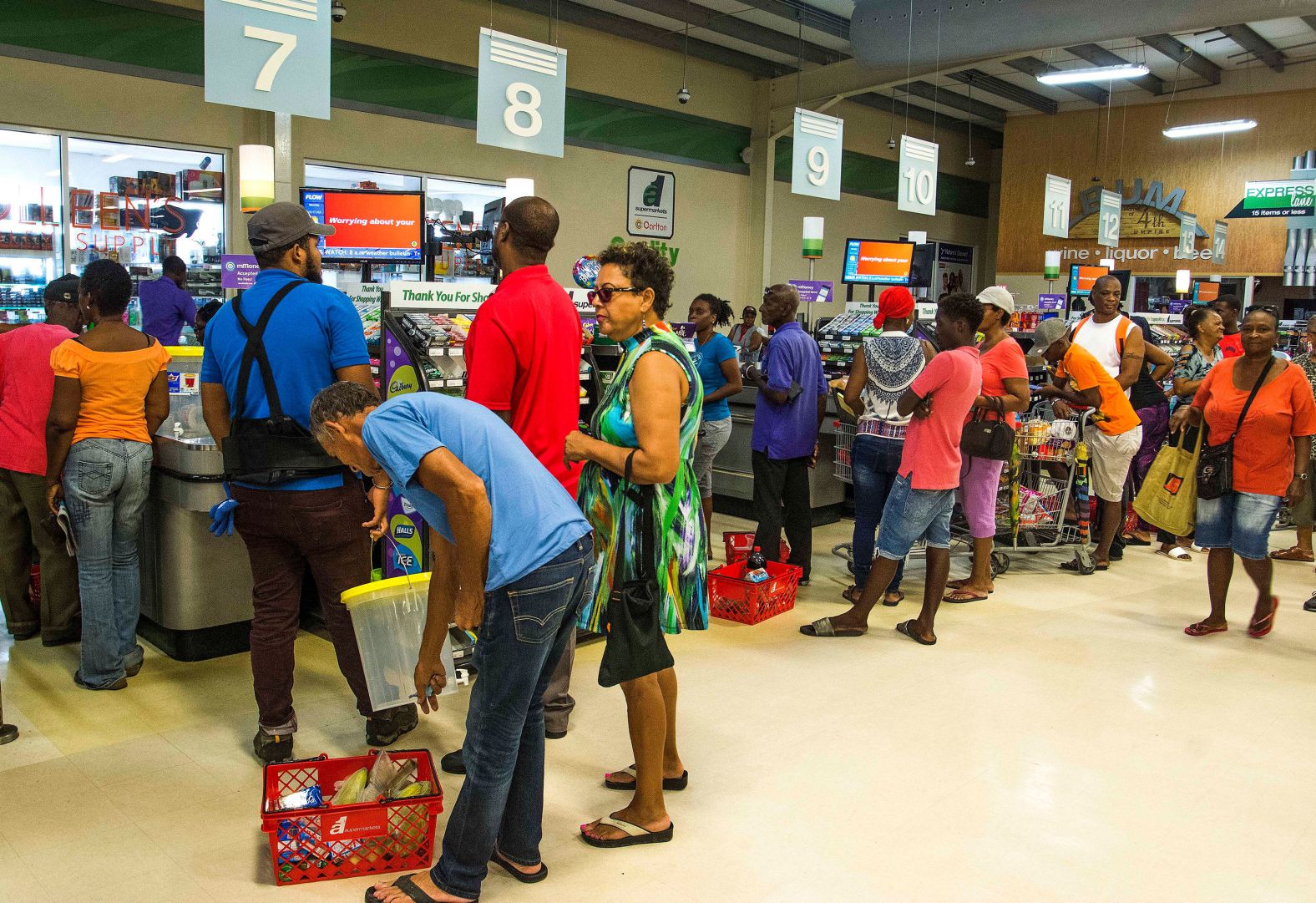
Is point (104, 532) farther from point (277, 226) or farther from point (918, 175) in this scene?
point (918, 175)

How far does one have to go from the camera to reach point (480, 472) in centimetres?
217

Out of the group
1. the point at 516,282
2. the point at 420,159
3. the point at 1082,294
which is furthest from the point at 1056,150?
the point at 516,282

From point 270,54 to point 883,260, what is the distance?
7.79 metres

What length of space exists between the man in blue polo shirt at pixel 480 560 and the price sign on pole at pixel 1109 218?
1400cm

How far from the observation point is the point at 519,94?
5629mm

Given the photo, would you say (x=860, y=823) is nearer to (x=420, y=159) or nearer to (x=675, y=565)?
(x=675, y=565)

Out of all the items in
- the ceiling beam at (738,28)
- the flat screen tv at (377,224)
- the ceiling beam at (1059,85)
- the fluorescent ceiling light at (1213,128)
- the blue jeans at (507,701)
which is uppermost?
the ceiling beam at (1059,85)

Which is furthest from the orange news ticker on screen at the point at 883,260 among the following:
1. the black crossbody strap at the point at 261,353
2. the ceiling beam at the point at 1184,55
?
the black crossbody strap at the point at 261,353

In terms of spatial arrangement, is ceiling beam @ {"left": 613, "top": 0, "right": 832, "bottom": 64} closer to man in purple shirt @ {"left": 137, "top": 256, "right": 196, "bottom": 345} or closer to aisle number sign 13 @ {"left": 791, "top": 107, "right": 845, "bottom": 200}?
aisle number sign 13 @ {"left": 791, "top": 107, "right": 845, "bottom": 200}

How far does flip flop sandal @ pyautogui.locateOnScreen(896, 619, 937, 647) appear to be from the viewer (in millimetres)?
4688

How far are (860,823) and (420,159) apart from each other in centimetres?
941

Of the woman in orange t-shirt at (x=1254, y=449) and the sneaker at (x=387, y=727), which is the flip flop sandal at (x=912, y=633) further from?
the sneaker at (x=387, y=727)

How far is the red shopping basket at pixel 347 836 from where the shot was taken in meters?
2.55

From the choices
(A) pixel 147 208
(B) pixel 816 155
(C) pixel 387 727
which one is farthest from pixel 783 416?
(A) pixel 147 208
